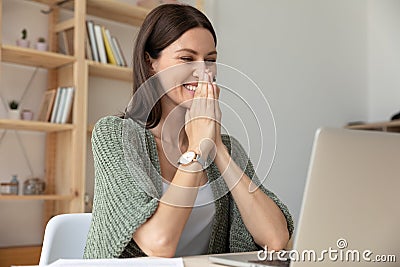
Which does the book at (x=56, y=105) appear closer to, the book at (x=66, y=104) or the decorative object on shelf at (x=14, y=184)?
the book at (x=66, y=104)

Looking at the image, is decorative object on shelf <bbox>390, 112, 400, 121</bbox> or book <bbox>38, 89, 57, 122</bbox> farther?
decorative object on shelf <bbox>390, 112, 400, 121</bbox>

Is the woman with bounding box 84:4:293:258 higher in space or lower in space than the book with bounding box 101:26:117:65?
lower

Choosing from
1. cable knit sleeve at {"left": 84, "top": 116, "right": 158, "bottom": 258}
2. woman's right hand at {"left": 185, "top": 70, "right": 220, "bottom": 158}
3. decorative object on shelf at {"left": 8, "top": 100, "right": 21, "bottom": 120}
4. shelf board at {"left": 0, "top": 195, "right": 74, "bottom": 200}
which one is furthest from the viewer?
decorative object on shelf at {"left": 8, "top": 100, "right": 21, "bottom": 120}

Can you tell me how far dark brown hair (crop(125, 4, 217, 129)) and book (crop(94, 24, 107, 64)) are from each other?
5.13ft

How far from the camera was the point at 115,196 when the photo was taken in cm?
136

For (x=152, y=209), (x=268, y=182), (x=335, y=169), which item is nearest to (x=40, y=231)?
(x=268, y=182)

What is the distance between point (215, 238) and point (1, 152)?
1.76m

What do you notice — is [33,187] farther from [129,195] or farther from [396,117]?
[396,117]

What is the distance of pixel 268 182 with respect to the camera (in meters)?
4.05

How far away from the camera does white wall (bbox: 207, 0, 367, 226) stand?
4.00 metres

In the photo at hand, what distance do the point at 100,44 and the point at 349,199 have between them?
2.47 m

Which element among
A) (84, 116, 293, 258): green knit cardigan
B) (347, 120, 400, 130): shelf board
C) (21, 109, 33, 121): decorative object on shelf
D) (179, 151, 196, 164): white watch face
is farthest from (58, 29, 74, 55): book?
(347, 120, 400, 130): shelf board

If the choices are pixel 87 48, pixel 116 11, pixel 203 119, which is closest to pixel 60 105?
pixel 87 48

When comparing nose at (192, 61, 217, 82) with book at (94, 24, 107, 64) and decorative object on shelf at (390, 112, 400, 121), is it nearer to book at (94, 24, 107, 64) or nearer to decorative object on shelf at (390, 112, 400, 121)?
book at (94, 24, 107, 64)
